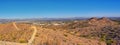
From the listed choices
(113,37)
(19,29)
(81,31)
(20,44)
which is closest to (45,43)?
(20,44)

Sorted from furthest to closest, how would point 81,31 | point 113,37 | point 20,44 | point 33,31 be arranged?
point 81,31, point 113,37, point 33,31, point 20,44

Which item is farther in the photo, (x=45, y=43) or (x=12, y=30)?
(x=12, y=30)

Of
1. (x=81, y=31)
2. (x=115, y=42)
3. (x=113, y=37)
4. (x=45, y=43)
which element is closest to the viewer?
(x=45, y=43)

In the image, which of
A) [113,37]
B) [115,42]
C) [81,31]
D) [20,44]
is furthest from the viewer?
[81,31]

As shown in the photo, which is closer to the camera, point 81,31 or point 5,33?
point 5,33

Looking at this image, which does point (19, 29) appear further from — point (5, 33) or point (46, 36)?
point (46, 36)

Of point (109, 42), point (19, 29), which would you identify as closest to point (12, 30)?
point (19, 29)

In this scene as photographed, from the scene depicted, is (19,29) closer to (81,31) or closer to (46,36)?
(46,36)

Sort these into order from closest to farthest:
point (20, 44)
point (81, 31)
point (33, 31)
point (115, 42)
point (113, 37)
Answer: point (20, 44)
point (33, 31)
point (115, 42)
point (113, 37)
point (81, 31)

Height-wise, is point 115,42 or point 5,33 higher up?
point 5,33
